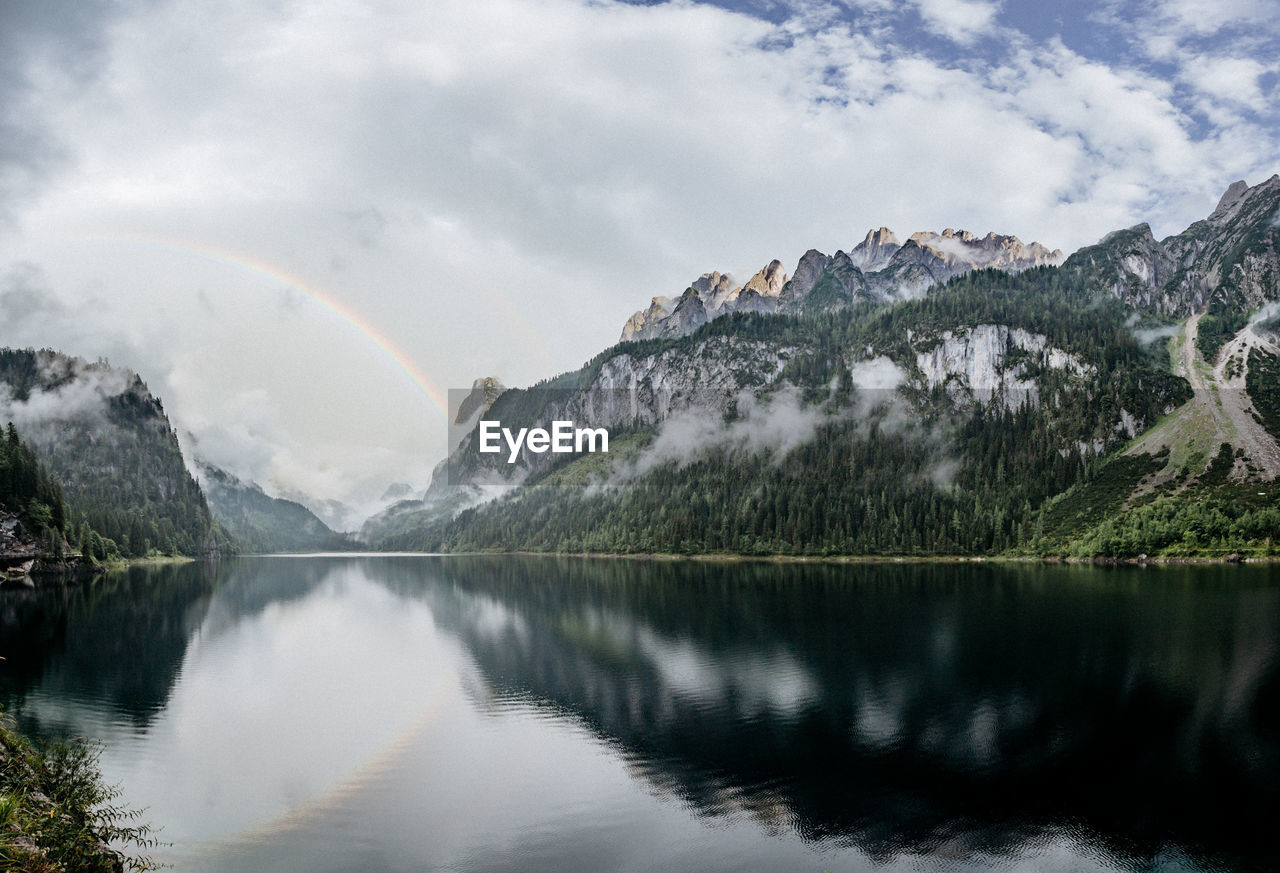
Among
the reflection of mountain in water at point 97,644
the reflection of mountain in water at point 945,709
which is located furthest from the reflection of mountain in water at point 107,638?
the reflection of mountain in water at point 945,709

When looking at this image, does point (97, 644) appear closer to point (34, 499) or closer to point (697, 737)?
point (697, 737)

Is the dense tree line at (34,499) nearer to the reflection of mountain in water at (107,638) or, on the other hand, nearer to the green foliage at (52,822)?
the reflection of mountain in water at (107,638)

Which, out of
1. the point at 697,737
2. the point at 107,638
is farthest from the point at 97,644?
the point at 697,737

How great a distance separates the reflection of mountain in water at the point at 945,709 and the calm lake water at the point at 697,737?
202 mm

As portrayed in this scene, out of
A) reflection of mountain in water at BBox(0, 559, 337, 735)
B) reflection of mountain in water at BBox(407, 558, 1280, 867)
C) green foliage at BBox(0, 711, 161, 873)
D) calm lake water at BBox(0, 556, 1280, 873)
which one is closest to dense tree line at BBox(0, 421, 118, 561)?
reflection of mountain in water at BBox(0, 559, 337, 735)

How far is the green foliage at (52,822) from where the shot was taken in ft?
49.9

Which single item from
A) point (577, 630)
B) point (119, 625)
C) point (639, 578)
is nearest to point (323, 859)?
point (577, 630)

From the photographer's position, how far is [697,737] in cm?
3631

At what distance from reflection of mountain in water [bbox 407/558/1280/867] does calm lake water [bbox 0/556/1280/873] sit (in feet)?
0.66

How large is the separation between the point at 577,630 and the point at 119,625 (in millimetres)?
48601

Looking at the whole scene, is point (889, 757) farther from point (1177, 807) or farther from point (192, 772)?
point (192, 772)

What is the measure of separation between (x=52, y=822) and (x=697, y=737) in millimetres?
26015

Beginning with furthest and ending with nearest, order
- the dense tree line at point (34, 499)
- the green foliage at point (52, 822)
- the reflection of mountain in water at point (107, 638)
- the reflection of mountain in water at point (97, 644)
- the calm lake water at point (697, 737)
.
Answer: the dense tree line at point (34, 499), the reflection of mountain in water at point (97, 644), the reflection of mountain in water at point (107, 638), the calm lake water at point (697, 737), the green foliage at point (52, 822)

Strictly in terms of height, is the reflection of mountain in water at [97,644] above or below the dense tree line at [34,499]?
below
